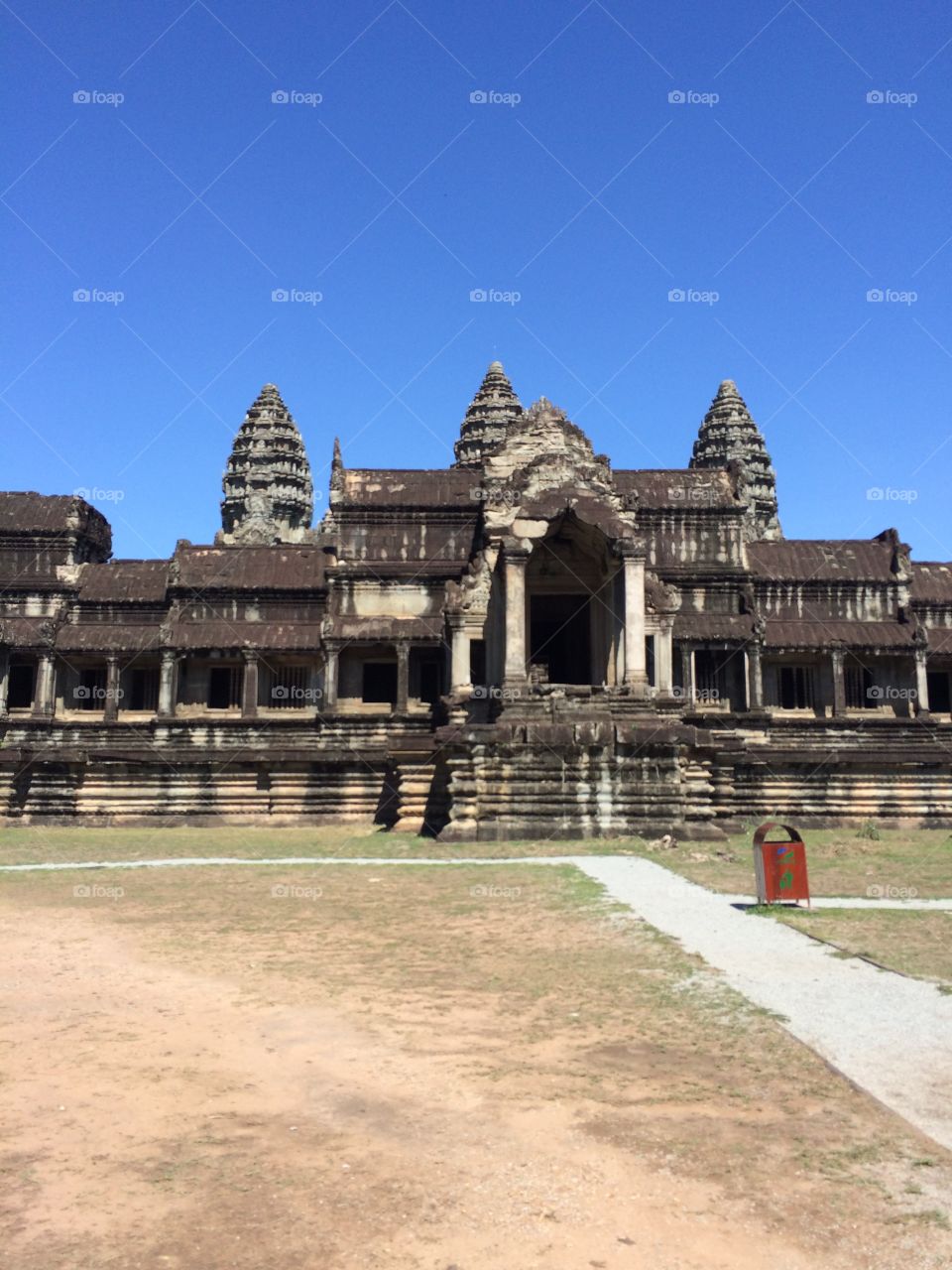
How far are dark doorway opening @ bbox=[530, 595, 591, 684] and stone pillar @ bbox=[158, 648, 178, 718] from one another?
1219 cm

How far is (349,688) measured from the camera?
3406 centimetres

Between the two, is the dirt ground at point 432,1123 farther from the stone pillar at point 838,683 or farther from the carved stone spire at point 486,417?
the carved stone spire at point 486,417

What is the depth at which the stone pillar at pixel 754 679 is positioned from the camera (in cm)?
3212

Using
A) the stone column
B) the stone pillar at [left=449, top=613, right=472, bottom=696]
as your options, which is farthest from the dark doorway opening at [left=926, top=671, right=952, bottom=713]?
the stone column

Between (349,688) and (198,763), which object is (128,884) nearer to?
(198,763)

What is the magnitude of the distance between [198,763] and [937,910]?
800 inches

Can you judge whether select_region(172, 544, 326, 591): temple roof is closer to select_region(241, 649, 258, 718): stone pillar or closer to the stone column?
select_region(241, 649, 258, 718): stone pillar

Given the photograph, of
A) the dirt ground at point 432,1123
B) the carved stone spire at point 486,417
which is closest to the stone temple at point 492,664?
the dirt ground at point 432,1123

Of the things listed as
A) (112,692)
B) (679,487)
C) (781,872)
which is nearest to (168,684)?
(112,692)

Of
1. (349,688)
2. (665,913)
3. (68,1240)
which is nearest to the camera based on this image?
(68,1240)

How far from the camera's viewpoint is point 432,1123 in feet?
17.5

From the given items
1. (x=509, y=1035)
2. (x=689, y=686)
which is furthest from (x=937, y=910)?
(x=689, y=686)

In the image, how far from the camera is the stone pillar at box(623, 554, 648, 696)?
23125 mm

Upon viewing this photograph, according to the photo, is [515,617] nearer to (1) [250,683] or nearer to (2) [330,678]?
(2) [330,678]
